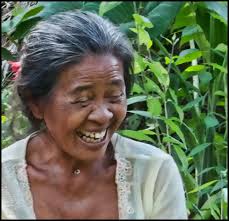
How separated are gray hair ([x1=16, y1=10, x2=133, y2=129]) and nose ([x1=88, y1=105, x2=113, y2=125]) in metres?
0.11

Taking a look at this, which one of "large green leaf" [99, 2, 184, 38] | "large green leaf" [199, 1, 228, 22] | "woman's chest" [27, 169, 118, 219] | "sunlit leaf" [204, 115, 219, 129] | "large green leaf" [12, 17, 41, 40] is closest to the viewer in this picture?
"large green leaf" [199, 1, 228, 22]

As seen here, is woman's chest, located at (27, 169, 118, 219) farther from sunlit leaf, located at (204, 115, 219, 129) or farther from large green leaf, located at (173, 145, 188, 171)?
sunlit leaf, located at (204, 115, 219, 129)

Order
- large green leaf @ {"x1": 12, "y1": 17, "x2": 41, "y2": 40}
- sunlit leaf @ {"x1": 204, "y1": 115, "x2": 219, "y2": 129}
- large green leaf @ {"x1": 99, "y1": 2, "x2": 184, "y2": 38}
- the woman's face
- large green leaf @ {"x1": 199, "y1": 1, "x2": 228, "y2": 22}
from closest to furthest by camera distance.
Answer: large green leaf @ {"x1": 199, "y1": 1, "x2": 228, "y2": 22} < the woman's face < large green leaf @ {"x1": 99, "y1": 2, "x2": 184, "y2": 38} < large green leaf @ {"x1": 12, "y1": 17, "x2": 41, "y2": 40} < sunlit leaf @ {"x1": 204, "y1": 115, "x2": 219, "y2": 129}

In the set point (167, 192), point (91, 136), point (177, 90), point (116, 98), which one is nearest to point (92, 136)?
point (91, 136)

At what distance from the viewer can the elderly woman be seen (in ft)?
4.15

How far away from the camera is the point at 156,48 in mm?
2141

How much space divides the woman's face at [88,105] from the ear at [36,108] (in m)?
0.05

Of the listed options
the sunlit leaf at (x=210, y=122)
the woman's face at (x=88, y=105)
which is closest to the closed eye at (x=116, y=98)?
the woman's face at (x=88, y=105)

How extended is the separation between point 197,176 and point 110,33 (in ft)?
2.30

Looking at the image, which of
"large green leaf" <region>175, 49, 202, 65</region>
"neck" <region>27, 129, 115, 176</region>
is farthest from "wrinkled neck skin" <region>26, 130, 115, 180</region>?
"large green leaf" <region>175, 49, 202, 65</region>

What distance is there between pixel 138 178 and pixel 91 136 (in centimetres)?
17

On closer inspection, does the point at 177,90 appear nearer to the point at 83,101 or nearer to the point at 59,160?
the point at 59,160

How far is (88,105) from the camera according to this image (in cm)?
122

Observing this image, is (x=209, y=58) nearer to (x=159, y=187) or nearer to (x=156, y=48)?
(x=156, y=48)
